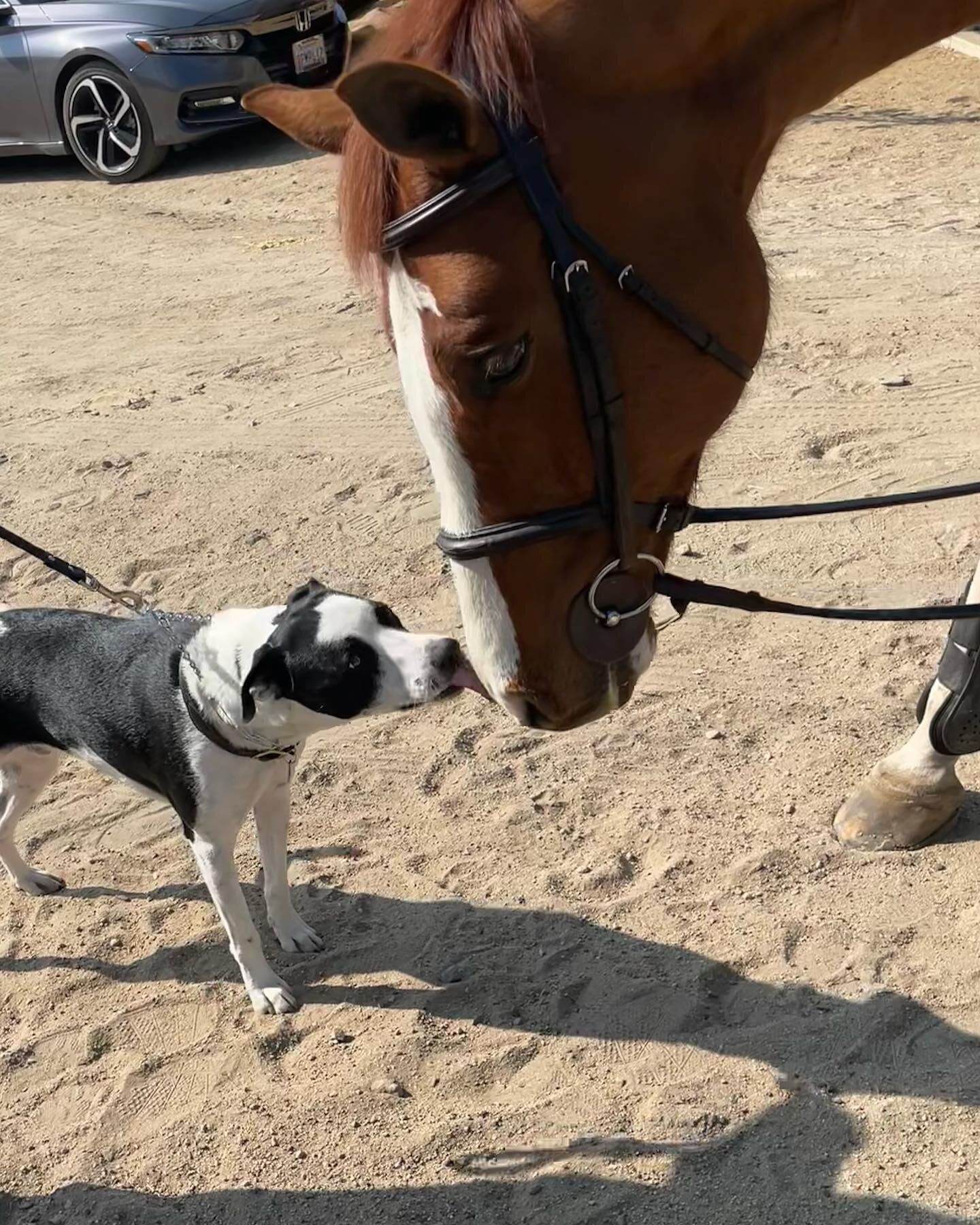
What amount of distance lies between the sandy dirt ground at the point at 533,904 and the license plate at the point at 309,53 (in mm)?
5315

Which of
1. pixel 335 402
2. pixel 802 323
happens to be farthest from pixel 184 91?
pixel 802 323

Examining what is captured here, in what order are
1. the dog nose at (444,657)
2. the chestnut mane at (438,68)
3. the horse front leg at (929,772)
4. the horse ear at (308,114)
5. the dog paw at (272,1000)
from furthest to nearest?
1. the horse front leg at (929,772)
2. the dog paw at (272,1000)
3. the dog nose at (444,657)
4. the horse ear at (308,114)
5. the chestnut mane at (438,68)

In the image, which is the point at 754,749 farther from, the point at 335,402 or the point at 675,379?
the point at 335,402

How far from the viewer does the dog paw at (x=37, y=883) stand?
399cm

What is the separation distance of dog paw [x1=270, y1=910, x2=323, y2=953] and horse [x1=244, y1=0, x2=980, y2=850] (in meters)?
1.58

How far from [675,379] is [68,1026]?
8.32 ft

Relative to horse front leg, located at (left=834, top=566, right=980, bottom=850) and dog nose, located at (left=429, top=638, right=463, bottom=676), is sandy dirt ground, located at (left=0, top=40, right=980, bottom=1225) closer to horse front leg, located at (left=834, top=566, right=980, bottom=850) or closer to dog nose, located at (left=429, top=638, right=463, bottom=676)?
horse front leg, located at (left=834, top=566, right=980, bottom=850)

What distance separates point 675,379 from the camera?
7.28 ft

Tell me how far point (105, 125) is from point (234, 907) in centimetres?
917

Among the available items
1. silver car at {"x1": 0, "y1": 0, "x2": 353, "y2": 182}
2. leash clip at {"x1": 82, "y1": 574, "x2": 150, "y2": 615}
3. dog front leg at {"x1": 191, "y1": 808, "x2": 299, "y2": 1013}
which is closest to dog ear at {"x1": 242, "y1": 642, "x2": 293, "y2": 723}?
dog front leg at {"x1": 191, "y1": 808, "x2": 299, "y2": 1013}

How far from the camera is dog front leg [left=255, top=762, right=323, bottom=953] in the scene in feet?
11.7

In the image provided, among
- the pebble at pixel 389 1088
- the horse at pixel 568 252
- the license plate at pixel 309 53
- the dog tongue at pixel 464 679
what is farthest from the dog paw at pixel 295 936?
the license plate at pixel 309 53

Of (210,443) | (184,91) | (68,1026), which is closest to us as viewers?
(68,1026)

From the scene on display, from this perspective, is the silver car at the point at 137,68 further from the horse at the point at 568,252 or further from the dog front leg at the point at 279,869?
the horse at the point at 568,252
